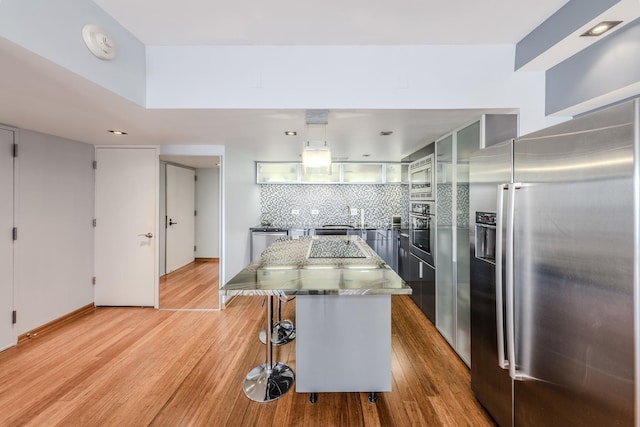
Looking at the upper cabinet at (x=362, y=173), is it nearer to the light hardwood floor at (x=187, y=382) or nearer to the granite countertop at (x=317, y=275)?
the granite countertop at (x=317, y=275)

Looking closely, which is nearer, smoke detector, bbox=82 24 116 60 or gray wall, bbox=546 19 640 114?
gray wall, bbox=546 19 640 114

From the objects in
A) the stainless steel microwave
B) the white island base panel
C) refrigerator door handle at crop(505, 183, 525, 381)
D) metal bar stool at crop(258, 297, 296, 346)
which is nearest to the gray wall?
refrigerator door handle at crop(505, 183, 525, 381)

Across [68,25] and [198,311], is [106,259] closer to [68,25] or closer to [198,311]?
[198,311]

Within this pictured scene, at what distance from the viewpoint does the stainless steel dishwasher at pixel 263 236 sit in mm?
4676

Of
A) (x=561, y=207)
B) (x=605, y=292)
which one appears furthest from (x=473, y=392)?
(x=561, y=207)

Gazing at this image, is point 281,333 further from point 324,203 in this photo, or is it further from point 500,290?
point 324,203

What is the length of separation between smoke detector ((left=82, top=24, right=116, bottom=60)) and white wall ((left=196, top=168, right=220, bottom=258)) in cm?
458

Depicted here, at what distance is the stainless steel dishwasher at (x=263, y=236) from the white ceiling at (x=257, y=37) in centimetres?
217

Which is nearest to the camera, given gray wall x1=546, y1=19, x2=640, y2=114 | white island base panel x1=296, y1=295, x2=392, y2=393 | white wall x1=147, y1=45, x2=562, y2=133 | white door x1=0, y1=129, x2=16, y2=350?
gray wall x1=546, y1=19, x2=640, y2=114

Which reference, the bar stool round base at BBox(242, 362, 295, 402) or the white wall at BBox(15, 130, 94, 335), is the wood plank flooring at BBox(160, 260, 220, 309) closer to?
the white wall at BBox(15, 130, 94, 335)

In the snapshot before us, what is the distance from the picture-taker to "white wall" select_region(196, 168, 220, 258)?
625 centimetres

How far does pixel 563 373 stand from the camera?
1257 millimetres

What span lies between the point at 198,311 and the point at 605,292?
12.4 feet

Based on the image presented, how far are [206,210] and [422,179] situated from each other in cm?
455
